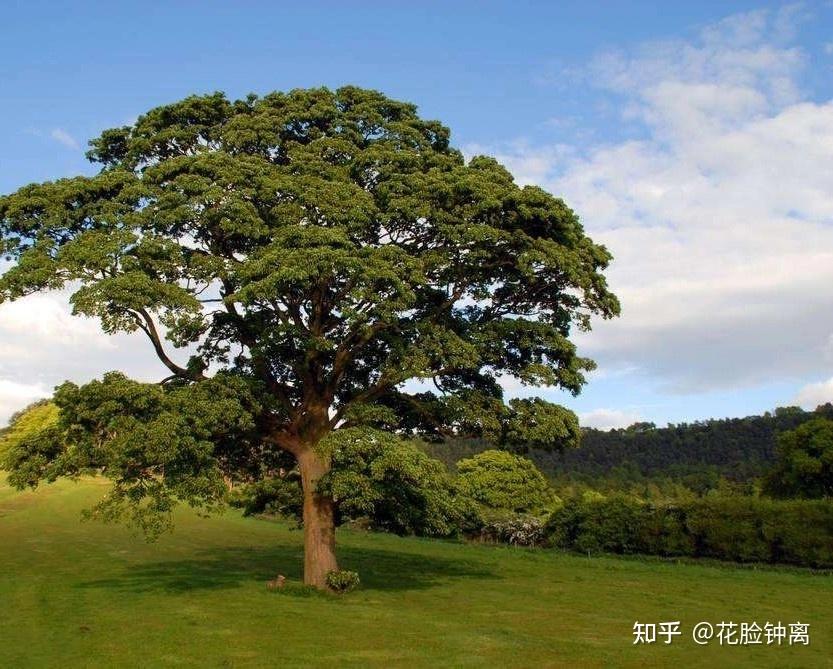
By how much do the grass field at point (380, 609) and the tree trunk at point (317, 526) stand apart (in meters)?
0.78

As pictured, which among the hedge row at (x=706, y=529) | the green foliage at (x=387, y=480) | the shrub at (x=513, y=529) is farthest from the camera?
the shrub at (x=513, y=529)

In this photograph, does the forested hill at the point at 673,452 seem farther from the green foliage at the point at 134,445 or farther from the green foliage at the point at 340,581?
the green foliage at the point at 134,445

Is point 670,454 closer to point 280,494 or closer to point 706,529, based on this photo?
point 706,529

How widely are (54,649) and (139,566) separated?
1932 centimetres

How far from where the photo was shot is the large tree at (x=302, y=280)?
21297mm

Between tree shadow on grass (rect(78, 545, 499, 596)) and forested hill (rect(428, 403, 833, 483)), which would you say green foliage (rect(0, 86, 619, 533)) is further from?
forested hill (rect(428, 403, 833, 483))

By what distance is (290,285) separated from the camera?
22.2m

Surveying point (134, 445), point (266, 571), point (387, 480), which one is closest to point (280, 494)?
point (266, 571)

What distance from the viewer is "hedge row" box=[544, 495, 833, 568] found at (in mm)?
38125

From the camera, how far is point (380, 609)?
23.1 m

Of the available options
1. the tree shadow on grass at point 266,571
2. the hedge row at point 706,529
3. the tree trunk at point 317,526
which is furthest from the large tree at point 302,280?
the hedge row at point 706,529

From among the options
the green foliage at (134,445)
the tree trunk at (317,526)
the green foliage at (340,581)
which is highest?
the green foliage at (134,445)

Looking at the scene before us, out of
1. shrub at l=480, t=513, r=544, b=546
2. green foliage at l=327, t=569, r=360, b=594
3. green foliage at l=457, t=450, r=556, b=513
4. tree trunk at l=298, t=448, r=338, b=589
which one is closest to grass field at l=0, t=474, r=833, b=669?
green foliage at l=327, t=569, r=360, b=594

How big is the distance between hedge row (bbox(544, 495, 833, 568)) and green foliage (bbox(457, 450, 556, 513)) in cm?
2141
